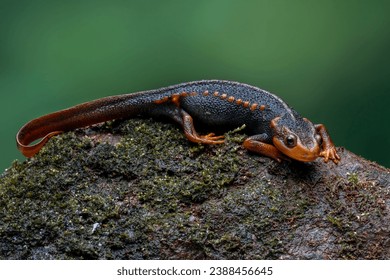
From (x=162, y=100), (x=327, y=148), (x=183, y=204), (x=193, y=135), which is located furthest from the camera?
(x=162, y=100)

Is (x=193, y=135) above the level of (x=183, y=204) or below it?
above

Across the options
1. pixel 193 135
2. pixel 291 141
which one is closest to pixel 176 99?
pixel 193 135

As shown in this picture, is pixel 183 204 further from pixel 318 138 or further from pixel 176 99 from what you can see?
pixel 318 138

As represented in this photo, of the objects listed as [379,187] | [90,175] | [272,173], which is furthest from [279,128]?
[90,175]

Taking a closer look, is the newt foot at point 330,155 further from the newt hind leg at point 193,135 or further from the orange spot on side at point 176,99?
the orange spot on side at point 176,99

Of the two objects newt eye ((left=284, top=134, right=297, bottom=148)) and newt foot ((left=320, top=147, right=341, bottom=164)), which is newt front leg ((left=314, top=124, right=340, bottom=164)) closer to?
newt foot ((left=320, top=147, right=341, bottom=164))

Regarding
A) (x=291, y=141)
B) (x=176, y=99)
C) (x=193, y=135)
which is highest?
(x=176, y=99)
